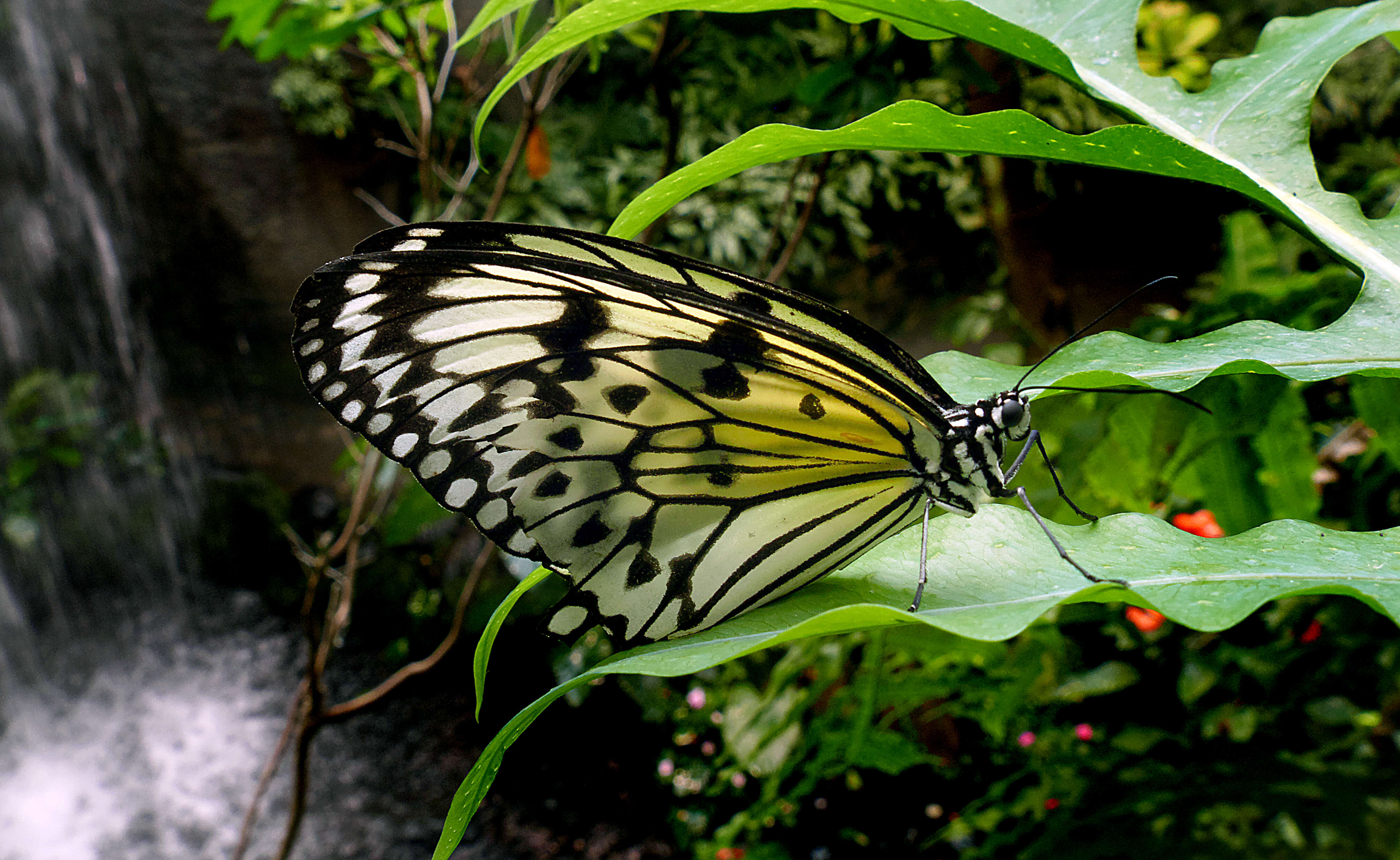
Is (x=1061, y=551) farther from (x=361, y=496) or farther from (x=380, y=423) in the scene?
(x=361, y=496)

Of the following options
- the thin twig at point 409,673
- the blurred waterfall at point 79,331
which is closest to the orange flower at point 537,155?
the thin twig at point 409,673

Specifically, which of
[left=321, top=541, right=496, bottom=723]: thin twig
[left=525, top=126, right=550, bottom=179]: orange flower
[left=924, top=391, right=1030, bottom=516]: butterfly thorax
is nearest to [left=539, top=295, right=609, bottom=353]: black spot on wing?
[left=924, top=391, right=1030, bottom=516]: butterfly thorax

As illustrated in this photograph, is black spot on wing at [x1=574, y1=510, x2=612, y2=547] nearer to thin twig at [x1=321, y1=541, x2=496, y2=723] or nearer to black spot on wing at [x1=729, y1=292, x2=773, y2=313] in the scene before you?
black spot on wing at [x1=729, y1=292, x2=773, y2=313]

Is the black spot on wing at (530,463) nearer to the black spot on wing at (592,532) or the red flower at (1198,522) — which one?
the black spot on wing at (592,532)

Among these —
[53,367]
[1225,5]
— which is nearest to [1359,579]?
[1225,5]

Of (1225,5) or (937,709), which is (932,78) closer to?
(937,709)

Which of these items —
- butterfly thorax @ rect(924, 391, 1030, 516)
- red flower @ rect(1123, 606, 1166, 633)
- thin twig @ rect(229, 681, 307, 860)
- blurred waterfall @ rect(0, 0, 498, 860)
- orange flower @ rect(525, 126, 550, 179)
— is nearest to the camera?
butterfly thorax @ rect(924, 391, 1030, 516)
